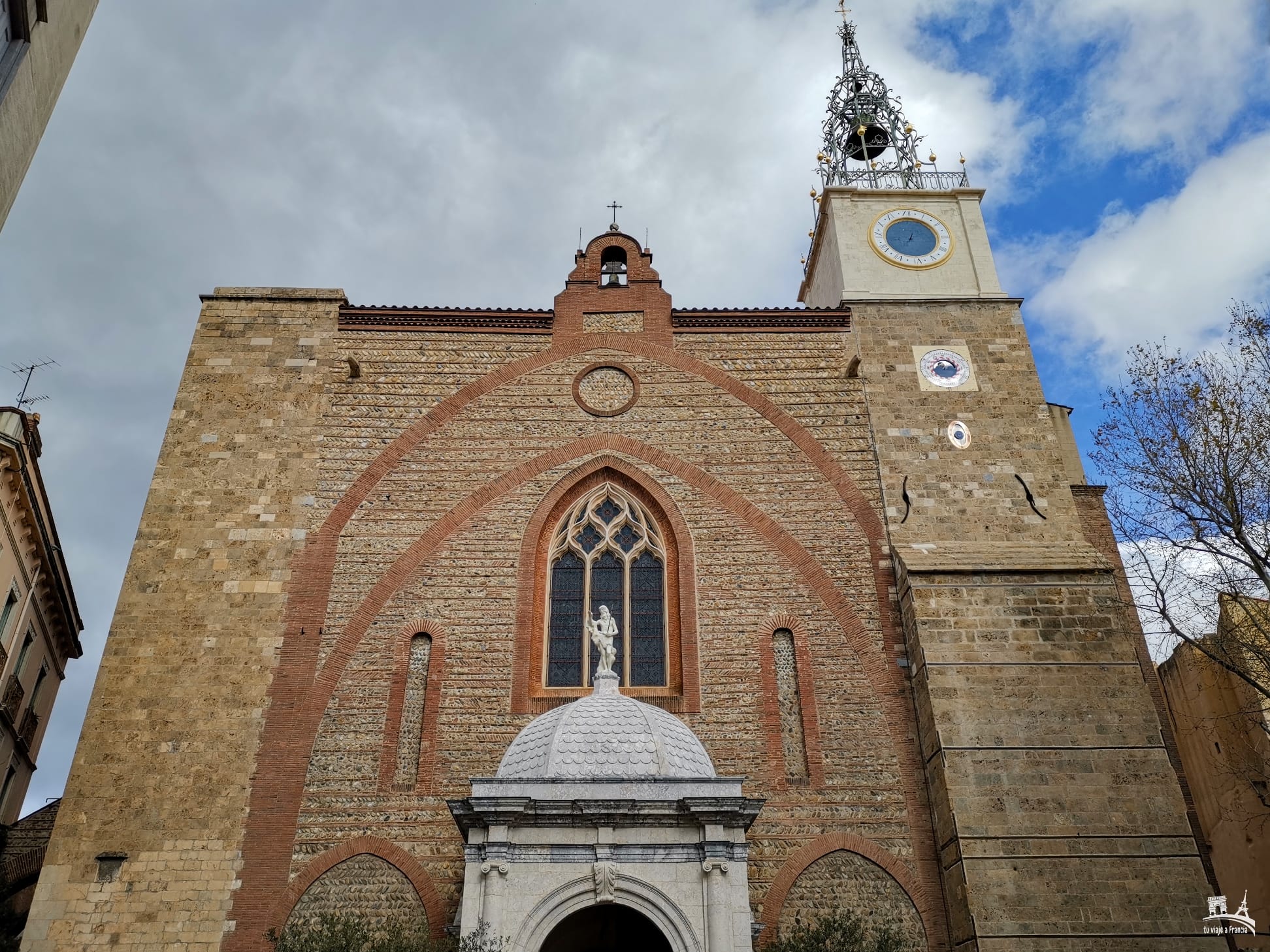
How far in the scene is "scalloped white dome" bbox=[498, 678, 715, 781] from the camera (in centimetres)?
1072

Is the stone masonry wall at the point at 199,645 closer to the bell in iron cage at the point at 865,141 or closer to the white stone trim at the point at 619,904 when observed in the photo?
the white stone trim at the point at 619,904

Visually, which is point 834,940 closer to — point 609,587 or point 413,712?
point 609,587

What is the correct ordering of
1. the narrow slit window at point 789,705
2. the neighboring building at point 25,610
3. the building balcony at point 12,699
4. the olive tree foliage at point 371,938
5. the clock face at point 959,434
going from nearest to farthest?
the olive tree foliage at point 371,938 < the narrow slit window at point 789,705 < the neighboring building at point 25,610 < the clock face at point 959,434 < the building balcony at point 12,699

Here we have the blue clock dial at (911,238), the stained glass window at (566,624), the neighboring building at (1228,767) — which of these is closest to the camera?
the stained glass window at (566,624)

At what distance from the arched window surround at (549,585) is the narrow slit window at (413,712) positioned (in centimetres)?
120

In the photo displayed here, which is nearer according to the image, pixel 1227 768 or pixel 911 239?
pixel 1227 768

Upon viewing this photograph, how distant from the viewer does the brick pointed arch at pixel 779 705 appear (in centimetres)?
1304

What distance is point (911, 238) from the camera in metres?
18.1

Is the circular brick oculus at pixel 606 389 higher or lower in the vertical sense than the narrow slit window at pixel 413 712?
higher

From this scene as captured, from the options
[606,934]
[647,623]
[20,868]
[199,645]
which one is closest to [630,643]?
[647,623]

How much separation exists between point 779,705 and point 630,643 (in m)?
2.19

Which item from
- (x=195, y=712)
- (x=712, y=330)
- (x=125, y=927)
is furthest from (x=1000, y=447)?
(x=125, y=927)

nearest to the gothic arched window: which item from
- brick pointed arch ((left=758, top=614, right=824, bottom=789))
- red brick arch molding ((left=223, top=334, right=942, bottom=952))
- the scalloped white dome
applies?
red brick arch molding ((left=223, top=334, right=942, bottom=952))

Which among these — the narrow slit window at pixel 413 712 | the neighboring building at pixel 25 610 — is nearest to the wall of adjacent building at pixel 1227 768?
the narrow slit window at pixel 413 712
